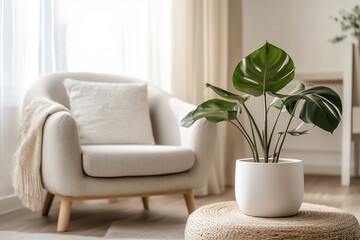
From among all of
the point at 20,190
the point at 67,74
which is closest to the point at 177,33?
the point at 67,74

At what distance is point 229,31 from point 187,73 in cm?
65

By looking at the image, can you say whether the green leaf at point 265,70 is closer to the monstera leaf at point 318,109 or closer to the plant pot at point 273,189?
the monstera leaf at point 318,109

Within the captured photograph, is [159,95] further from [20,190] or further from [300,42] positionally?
[300,42]

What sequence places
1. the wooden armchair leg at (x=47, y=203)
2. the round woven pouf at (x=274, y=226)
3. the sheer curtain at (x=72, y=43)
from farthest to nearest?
the sheer curtain at (x=72, y=43) → the wooden armchair leg at (x=47, y=203) → the round woven pouf at (x=274, y=226)

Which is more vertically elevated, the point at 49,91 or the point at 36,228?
the point at 49,91

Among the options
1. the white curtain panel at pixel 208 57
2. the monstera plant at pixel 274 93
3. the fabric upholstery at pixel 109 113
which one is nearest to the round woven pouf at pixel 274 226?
the monstera plant at pixel 274 93

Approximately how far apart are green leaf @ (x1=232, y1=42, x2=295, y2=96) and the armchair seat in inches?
37.6

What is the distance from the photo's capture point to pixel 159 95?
9.38 ft

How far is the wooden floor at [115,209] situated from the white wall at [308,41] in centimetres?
62

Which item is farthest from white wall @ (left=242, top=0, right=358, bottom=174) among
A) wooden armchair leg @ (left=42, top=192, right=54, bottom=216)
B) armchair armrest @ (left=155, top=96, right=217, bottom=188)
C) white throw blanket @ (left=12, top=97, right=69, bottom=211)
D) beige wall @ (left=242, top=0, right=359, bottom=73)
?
white throw blanket @ (left=12, top=97, right=69, bottom=211)

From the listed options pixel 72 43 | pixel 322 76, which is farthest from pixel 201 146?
pixel 322 76

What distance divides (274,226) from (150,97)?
1.80 meters

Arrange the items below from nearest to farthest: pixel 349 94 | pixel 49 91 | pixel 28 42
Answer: pixel 49 91 → pixel 28 42 → pixel 349 94

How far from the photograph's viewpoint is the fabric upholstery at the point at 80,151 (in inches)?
84.0
